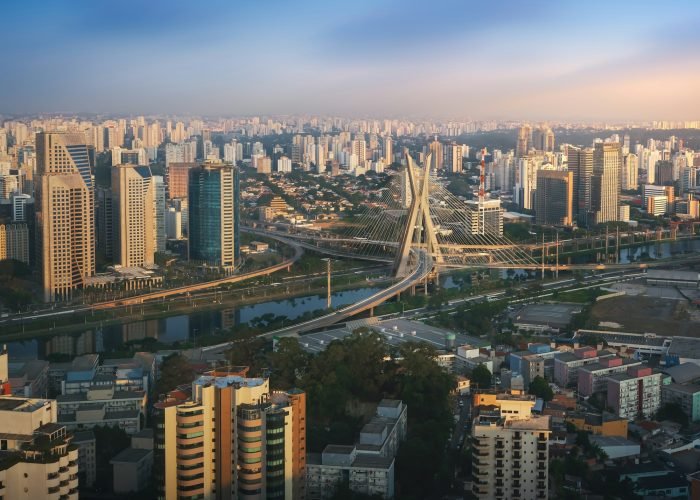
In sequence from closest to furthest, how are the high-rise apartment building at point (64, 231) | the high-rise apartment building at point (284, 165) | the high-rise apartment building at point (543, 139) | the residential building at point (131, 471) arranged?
the residential building at point (131, 471), the high-rise apartment building at point (64, 231), the high-rise apartment building at point (284, 165), the high-rise apartment building at point (543, 139)

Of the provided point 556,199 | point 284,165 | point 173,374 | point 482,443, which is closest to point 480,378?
point 173,374

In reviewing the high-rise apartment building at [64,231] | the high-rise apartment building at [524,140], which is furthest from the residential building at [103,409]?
the high-rise apartment building at [524,140]

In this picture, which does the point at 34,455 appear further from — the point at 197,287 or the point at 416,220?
the point at 416,220

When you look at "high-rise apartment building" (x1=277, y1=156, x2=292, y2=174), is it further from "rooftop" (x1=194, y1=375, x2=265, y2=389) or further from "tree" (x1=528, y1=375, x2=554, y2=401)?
"rooftop" (x1=194, y1=375, x2=265, y2=389)

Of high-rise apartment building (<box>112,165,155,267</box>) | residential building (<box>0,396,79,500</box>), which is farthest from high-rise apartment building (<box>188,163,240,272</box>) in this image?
residential building (<box>0,396,79,500</box>)

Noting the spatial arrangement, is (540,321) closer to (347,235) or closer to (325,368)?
(325,368)

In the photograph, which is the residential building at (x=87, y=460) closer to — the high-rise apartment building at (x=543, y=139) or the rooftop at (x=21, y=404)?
the rooftop at (x=21, y=404)

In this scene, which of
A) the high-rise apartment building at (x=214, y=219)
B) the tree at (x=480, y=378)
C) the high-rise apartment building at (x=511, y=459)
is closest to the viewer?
the high-rise apartment building at (x=511, y=459)

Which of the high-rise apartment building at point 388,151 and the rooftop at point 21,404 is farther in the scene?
the high-rise apartment building at point 388,151
